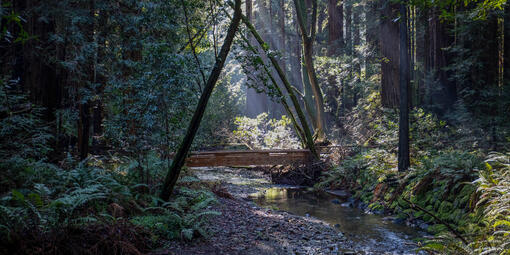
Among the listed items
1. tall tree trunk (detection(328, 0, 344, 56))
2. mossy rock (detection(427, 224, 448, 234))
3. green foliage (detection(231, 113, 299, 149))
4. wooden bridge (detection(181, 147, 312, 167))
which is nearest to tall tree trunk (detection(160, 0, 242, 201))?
mossy rock (detection(427, 224, 448, 234))

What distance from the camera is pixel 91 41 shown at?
28.4ft

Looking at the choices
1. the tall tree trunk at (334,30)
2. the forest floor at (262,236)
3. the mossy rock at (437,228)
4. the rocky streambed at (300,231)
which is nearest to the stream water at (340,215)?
the rocky streambed at (300,231)

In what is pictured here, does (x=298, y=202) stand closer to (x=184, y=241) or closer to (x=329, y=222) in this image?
(x=329, y=222)

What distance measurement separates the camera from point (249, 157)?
13.0m

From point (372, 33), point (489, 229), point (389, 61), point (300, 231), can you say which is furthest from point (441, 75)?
point (300, 231)

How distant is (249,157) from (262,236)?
7289mm

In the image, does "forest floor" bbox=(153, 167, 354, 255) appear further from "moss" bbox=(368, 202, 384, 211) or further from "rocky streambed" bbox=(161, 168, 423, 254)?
"moss" bbox=(368, 202, 384, 211)

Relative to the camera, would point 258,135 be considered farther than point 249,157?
Yes

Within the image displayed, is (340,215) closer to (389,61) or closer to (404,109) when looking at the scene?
(404,109)

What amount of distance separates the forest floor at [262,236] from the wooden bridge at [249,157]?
15.5 ft

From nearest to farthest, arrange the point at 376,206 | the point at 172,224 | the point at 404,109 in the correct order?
the point at 172,224 < the point at 376,206 < the point at 404,109

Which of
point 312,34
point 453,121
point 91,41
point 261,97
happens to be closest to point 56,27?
point 91,41

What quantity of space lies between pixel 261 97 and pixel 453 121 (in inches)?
955

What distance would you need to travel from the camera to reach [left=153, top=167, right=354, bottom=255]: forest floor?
4.83 meters
